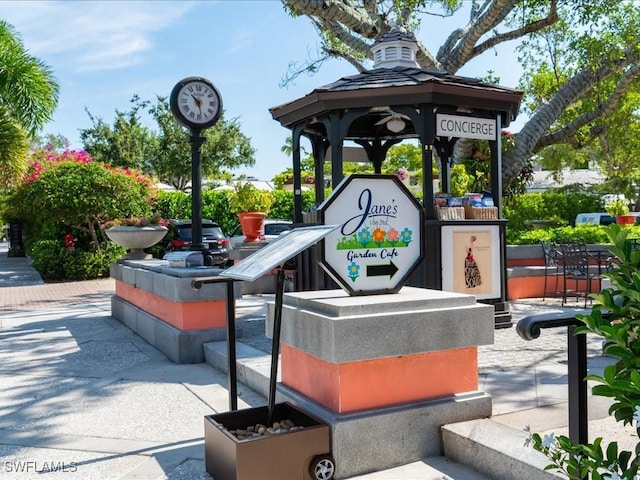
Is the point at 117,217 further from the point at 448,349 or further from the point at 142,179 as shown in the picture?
the point at 448,349

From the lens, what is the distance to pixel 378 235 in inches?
162

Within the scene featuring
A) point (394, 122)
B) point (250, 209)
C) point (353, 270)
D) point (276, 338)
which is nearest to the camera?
point (276, 338)

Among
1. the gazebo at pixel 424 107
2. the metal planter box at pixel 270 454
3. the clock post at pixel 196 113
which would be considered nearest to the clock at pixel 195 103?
the clock post at pixel 196 113

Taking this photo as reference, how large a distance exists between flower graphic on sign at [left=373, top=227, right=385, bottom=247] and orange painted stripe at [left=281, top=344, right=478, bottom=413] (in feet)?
2.63

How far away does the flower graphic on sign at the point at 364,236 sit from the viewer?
404 centimetres

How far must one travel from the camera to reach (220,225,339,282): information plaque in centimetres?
312

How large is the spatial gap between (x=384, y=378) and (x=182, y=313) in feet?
11.9

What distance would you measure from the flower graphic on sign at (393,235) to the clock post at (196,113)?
4777mm

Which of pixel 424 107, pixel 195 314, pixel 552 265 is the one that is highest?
pixel 424 107

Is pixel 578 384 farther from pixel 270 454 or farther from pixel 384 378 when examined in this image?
pixel 270 454

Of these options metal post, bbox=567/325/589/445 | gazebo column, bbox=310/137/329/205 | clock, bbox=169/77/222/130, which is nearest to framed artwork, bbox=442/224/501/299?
gazebo column, bbox=310/137/329/205

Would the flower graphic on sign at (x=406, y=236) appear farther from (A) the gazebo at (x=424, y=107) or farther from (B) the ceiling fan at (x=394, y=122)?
(B) the ceiling fan at (x=394, y=122)

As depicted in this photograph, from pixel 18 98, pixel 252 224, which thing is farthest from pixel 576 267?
pixel 18 98

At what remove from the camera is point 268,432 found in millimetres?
3518
